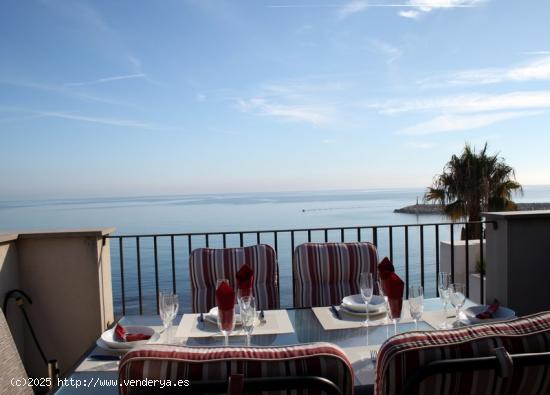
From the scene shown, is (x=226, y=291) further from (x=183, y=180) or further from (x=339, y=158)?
(x=339, y=158)

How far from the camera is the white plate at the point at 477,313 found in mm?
1821

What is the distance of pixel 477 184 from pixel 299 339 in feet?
39.7

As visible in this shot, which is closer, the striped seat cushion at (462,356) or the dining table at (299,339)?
the striped seat cushion at (462,356)

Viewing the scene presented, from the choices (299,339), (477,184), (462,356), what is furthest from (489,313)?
(477,184)

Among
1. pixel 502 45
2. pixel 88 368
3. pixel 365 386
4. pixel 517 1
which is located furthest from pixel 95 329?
pixel 502 45

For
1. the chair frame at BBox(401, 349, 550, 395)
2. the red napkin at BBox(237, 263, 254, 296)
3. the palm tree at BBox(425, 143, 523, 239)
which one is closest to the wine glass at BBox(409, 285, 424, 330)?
the red napkin at BBox(237, 263, 254, 296)

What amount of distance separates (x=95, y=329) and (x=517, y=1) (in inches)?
205

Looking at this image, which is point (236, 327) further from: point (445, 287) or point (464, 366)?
point (464, 366)

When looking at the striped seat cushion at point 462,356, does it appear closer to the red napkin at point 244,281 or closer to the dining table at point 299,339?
the dining table at point 299,339

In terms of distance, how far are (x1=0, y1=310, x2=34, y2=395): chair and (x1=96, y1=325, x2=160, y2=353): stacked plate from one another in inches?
10.8

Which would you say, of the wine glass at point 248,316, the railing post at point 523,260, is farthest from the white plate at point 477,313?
the railing post at point 523,260

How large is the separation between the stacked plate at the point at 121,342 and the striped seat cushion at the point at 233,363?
85cm

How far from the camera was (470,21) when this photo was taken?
5.61 m

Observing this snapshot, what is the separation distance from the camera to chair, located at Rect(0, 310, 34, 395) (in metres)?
1.46
